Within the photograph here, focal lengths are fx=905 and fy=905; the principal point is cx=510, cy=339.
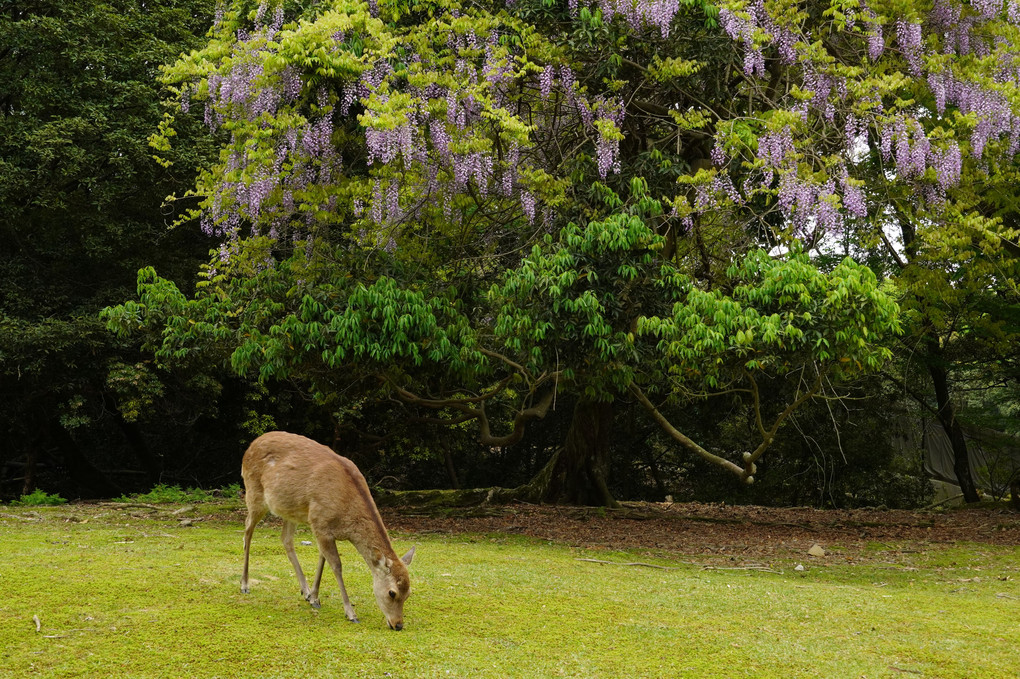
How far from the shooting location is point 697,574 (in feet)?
28.6

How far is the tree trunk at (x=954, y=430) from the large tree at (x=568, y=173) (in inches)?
225

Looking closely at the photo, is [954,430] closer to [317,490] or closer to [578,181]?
[578,181]

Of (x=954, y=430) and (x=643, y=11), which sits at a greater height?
(x=643, y=11)

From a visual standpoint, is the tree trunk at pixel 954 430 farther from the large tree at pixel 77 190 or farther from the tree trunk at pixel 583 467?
the large tree at pixel 77 190

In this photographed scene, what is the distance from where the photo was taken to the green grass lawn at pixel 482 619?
15.8ft

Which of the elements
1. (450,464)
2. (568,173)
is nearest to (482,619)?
(568,173)

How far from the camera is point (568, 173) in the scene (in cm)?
1105

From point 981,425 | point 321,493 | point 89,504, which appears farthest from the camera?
point 981,425

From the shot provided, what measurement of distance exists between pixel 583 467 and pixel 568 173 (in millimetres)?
A: 5629

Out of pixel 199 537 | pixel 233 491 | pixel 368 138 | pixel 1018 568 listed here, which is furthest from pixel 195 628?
pixel 233 491

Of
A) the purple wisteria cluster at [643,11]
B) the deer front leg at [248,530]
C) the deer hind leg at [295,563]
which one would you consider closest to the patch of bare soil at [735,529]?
the deer hind leg at [295,563]

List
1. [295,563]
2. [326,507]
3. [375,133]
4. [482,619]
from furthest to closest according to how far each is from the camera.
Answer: [375,133] → [295,563] → [482,619] → [326,507]

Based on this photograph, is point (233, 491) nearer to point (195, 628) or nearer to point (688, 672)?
point (195, 628)

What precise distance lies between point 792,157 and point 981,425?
9.72m
